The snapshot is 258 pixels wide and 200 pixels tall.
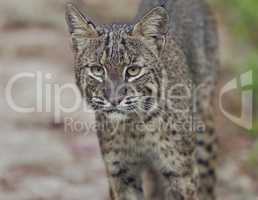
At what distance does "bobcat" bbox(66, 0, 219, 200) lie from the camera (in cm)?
611

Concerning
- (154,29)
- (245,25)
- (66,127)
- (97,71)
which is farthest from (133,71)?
(245,25)

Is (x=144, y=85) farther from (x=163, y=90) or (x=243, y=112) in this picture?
(x=243, y=112)

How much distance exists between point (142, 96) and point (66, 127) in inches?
141

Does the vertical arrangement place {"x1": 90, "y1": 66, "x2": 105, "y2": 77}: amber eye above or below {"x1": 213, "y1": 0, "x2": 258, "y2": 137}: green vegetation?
below

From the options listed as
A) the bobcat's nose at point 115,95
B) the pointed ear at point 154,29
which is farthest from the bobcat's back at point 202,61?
the bobcat's nose at point 115,95

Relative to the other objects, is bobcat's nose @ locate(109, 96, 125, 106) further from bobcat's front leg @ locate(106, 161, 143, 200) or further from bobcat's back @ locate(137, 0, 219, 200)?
bobcat's back @ locate(137, 0, 219, 200)

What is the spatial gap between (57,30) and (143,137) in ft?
19.5

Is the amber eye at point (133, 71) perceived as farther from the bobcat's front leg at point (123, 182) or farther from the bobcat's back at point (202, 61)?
the bobcat's back at point (202, 61)

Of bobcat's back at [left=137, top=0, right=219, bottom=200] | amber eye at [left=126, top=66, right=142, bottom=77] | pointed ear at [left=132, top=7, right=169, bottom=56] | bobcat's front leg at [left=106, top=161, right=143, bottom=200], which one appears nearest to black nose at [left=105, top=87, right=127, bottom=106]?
amber eye at [left=126, top=66, right=142, bottom=77]

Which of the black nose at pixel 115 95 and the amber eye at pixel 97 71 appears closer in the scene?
the black nose at pixel 115 95

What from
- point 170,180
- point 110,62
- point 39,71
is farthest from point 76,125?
point 110,62

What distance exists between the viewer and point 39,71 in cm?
1092

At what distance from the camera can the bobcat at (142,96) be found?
6.11 metres

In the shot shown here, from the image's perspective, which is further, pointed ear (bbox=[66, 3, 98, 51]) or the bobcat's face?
pointed ear (bbox=[66, 3, 98, 51])
